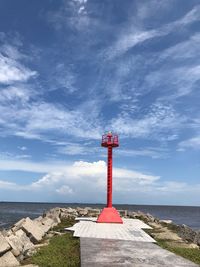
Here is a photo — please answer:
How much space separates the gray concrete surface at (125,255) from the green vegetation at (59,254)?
33 cm

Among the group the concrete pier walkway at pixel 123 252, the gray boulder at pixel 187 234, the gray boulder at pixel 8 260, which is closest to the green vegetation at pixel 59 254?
the concrete pier walkway at pixel 123 252

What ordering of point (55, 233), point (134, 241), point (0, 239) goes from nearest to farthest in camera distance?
point (0, 239), point (134, 241), point (55, 233)

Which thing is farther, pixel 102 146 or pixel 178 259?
pixel 102 146

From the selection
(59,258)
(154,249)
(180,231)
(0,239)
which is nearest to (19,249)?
(0,239)

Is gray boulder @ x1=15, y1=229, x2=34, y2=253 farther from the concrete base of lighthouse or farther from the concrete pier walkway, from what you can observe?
the concrete base of lighthouse

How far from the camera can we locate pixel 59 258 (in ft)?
41.9

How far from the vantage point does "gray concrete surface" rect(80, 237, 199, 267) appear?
432 inches

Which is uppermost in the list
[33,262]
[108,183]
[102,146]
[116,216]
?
[102,146]

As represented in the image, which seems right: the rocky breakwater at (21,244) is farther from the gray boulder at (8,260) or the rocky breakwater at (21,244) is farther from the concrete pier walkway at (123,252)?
the concrete pier walkway at (123,252)

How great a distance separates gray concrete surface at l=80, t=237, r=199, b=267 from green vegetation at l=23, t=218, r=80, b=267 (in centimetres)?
33

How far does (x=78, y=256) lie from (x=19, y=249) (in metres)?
2.29

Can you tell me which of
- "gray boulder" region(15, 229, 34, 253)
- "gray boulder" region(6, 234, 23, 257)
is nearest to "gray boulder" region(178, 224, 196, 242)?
"gray boulder" region(15, 229, 34, 253)

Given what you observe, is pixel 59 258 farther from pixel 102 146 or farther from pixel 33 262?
pixel 102 146

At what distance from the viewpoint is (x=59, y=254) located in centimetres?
1346
